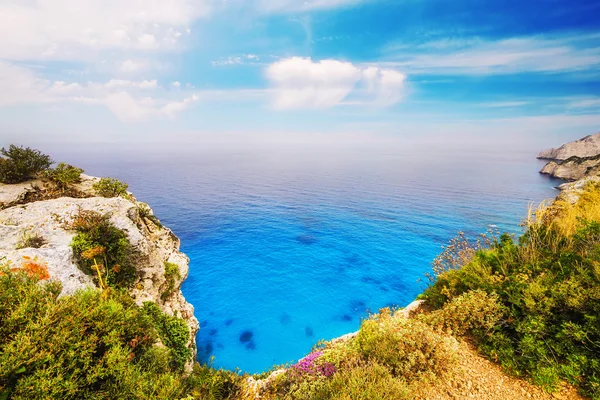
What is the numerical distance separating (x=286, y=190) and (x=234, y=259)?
33.7 metres

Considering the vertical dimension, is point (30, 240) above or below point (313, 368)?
above

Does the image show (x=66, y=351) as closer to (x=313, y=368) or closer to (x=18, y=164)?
(x=313, y=368)

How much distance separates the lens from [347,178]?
80.8 m

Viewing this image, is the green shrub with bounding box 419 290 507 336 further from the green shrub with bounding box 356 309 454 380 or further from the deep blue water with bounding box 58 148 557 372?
the deep blue water with bounding box 58 148 557 372

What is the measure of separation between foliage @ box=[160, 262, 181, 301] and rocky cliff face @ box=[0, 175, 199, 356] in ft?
0.37

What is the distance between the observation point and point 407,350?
6797 mm

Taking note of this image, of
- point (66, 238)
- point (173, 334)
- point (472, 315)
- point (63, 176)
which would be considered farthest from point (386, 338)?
point (63, 176)

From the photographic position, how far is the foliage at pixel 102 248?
10.6 metres

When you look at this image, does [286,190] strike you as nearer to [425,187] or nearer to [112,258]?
[425,187]

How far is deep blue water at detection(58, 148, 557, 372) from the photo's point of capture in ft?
67.4

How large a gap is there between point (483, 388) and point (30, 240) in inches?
662

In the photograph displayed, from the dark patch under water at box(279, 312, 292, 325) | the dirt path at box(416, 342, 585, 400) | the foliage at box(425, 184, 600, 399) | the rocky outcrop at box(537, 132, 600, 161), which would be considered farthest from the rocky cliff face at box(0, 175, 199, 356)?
the rocky outcrop at box(537, 132, 600, 161)

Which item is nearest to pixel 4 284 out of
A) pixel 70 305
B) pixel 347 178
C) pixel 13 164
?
pixel 70 305

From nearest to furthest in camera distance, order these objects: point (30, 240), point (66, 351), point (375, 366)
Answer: point (66, 351) → point (375, 366) → point (30, 240)
